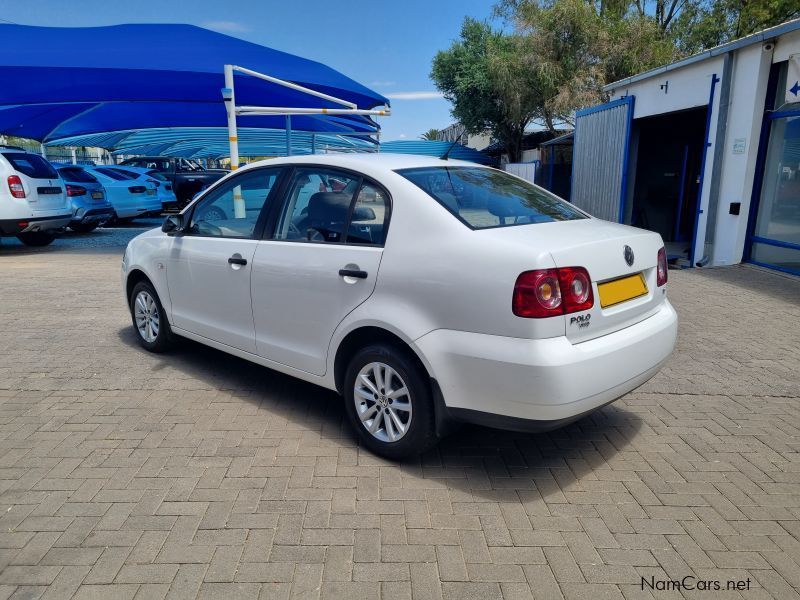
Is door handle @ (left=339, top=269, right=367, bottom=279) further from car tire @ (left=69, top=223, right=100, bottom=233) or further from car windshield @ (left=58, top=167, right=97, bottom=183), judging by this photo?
car tire @ (left=69, top=223, right=100, bottom=233)

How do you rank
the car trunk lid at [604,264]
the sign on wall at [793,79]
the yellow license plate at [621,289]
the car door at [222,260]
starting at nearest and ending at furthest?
the car trunk lid at [604,264] < the yellow license plate at [621,289] < the car door at [222,260] < the sign on wall at [793,79]

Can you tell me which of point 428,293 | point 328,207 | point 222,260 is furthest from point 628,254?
point 222,260

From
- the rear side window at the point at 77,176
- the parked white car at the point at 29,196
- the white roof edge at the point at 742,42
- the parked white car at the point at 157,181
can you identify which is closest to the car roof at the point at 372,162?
the white roof edge at the point at 742,42

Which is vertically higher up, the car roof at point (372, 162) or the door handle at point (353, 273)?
the car roof at point (372, 162)

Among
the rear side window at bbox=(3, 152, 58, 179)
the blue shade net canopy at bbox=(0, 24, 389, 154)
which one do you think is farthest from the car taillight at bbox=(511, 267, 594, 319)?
the rear side window at bbox=(3, 152, 58, 179)

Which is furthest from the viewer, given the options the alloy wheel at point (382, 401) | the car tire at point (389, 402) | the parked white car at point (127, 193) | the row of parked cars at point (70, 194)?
the parked white car at point (127, 193)

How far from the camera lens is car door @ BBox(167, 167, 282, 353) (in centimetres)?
417

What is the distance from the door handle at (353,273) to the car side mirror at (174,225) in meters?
1.90

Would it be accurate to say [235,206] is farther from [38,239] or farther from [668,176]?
[668,176]

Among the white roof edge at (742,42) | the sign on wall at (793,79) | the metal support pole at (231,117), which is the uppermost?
the white roof edge at (742,42)

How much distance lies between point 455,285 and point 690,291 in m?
6.00

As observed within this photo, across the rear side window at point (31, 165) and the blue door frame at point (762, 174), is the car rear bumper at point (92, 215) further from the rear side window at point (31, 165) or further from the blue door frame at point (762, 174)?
the blue door frame at point (762, 174)

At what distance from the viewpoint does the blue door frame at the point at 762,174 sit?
8.50m

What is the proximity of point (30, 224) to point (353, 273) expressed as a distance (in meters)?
10.1
